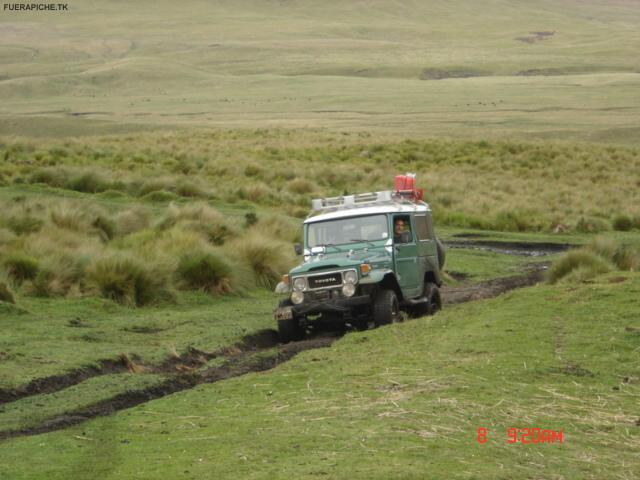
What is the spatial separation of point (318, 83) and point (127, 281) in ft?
356

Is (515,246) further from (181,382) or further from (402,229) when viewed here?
(181,382)

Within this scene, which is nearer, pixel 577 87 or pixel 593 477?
pixel 593 477

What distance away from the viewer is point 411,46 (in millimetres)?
182000

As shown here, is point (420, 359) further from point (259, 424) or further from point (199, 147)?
point (199, 147)

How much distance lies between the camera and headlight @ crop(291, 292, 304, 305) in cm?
1568

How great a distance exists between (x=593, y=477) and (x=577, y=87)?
348 ft

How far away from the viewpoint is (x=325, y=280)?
622 inches

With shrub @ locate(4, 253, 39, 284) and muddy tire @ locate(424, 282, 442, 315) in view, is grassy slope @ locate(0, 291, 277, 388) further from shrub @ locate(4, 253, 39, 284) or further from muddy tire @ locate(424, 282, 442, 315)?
muddy tire @ locate(424, 282, 442, 315)

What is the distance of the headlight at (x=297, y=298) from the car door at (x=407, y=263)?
63.0 inches

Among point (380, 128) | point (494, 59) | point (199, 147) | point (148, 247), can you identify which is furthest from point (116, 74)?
point (148, 247)

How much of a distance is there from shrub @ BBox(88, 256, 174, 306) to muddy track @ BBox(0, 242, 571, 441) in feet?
8.64

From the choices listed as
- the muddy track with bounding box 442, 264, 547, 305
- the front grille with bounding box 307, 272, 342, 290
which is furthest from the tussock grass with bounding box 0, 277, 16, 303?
Answer: the muddy track with bounding box 442, 264, 547, 305
